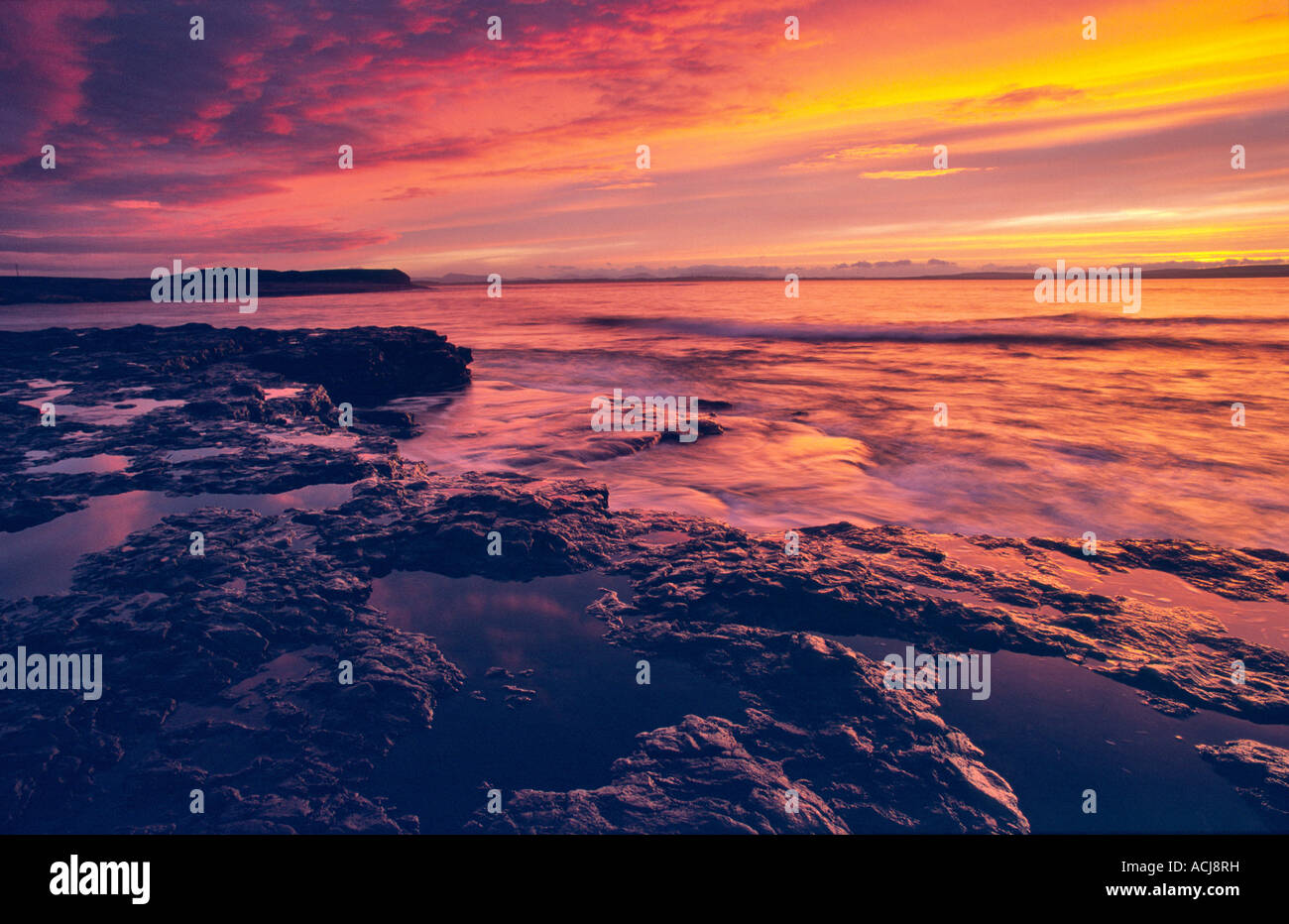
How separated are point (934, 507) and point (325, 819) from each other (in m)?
7.75

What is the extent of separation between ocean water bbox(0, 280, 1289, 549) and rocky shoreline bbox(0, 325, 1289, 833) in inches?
51.6

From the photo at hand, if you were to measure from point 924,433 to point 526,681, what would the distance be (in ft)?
36.8

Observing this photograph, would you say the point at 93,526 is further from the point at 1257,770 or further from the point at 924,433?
the point at 924,433

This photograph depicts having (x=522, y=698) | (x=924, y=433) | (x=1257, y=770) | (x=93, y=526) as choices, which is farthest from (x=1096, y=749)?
(x=924, y=433)

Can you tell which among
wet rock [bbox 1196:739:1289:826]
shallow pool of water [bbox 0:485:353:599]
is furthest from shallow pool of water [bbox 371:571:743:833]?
wet rock [bbox 1196:739:1289:826]

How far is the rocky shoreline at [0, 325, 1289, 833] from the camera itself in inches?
138

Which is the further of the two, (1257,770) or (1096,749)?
(1096,749)

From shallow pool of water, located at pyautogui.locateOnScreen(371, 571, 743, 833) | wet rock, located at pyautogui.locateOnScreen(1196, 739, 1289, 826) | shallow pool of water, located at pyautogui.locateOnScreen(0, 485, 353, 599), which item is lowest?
wet rock, located at pyautogui.locateOnScreen(1196, 739, 1289, 826)

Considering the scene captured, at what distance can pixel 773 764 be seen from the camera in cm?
373

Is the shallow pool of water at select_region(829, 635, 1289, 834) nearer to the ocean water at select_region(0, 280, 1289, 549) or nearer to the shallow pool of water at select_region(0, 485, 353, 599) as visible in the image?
the ocean water at select_region(0, 280, 1289, 549)

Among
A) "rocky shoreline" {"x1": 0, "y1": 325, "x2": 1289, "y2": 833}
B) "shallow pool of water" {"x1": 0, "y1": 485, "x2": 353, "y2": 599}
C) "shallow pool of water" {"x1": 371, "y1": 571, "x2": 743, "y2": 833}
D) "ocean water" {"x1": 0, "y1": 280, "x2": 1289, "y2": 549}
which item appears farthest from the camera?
"ocean water" {"x1": 0, "y1": 280, "x2": 1289, "y2": 549}

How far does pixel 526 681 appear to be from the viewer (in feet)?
14.6

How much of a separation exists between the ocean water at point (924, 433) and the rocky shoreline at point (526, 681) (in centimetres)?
131
